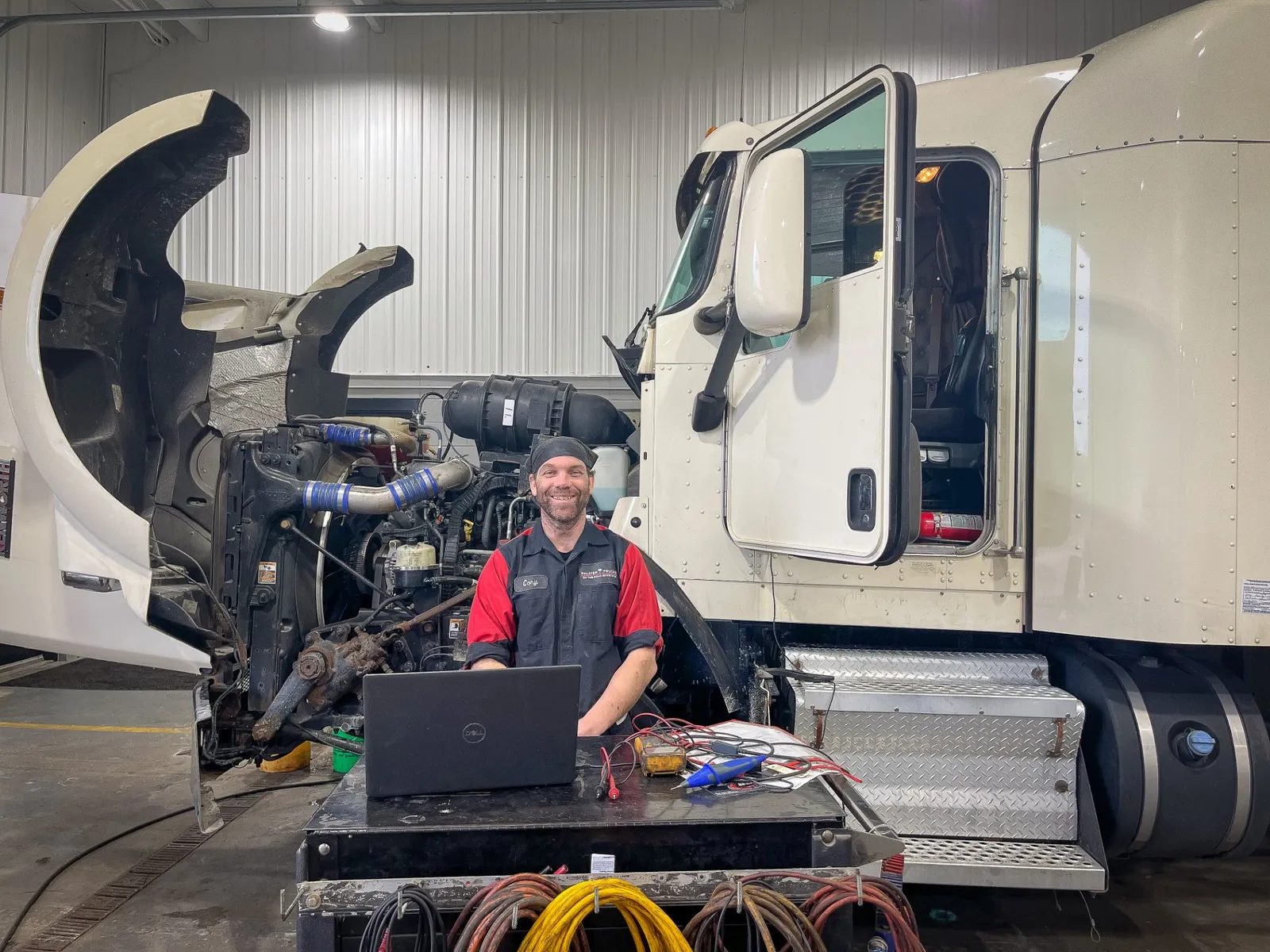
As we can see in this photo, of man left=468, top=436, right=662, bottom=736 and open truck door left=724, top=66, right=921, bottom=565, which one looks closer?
open truck door left=724, top=66, right=921, bottom=565

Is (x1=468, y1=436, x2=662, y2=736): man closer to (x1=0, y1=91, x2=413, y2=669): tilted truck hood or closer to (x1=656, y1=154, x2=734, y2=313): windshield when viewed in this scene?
(x1=656, y1=154, x2=734, y2=313): windshield

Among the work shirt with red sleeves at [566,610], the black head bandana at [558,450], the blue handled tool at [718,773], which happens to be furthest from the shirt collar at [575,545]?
the blue handled tool at [718,773]

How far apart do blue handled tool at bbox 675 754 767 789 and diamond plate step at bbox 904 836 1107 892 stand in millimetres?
1091

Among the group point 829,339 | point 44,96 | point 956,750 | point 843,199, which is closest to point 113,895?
point 956,750

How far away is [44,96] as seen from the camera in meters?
7.38

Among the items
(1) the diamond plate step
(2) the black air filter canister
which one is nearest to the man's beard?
(2) the black air filter canister

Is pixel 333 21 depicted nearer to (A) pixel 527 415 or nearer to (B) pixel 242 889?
(A) pixel 527 415

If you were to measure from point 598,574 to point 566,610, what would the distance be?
157 mm

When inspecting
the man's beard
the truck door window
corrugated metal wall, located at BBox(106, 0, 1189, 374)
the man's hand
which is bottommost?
the man's hand

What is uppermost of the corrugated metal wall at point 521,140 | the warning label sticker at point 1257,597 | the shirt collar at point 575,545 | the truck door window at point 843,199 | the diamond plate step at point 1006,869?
the corrugated metal wall at point 521,140

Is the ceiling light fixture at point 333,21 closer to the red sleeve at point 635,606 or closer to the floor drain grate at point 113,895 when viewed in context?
the floor drain grate at point 113,895

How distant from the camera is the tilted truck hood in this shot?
309cm

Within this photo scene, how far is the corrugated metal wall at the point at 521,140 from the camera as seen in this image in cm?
705

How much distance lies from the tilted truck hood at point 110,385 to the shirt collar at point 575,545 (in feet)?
5.01
